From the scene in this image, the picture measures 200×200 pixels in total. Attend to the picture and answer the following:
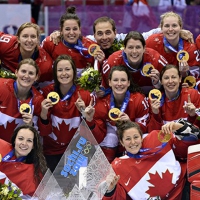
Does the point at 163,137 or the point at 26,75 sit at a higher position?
the point at 26,75

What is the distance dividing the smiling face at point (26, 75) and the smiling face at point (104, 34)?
0.79 m

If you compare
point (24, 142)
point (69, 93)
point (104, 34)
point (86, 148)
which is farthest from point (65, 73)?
point (86, 148)

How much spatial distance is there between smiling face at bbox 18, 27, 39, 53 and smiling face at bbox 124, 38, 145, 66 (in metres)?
0.80

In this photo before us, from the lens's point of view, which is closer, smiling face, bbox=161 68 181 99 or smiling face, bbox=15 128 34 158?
smiling face, bbox=15 128 34 158

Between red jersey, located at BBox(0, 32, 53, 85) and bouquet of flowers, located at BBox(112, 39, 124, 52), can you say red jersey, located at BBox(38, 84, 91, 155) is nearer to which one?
red jersey, located at BBox(0, 32, 53, 85)

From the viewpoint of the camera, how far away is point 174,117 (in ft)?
19.2

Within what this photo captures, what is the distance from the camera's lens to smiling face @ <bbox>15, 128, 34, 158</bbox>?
5.32 meters

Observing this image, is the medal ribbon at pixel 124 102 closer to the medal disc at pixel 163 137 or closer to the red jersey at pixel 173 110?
the red jersey at pixel 173 110

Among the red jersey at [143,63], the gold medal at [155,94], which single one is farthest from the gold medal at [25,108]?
the gold medal at [155,94]

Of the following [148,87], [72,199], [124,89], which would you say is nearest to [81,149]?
[72,199]

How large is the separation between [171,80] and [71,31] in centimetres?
107

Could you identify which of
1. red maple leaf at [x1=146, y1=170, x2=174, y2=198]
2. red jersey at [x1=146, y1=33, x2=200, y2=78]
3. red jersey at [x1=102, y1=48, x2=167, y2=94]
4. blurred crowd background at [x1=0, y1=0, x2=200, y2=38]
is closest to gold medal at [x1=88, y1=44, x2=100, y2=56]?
red jersey at [x1=102, y1=48, x2=167, y2=94]

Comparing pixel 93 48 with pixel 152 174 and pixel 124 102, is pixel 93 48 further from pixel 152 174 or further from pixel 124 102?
pixel 152 174

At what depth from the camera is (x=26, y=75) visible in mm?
5785
